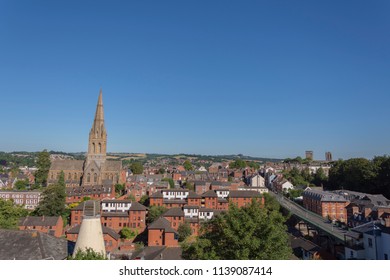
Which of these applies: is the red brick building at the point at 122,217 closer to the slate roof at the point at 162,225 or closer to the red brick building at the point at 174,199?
the red brick building at the point at 174,199

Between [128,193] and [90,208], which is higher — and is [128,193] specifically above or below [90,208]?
below

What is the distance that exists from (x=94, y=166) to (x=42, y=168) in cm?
795

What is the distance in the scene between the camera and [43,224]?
858 inches

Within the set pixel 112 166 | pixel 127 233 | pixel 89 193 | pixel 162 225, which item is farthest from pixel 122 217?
pixel 112 166

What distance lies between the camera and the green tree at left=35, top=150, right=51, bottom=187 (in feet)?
132

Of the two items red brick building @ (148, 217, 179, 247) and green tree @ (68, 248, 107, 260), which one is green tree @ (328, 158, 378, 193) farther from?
green tree @ (68, 248, 107, 260)

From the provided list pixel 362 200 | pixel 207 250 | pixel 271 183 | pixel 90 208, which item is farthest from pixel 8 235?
pixel 271 183

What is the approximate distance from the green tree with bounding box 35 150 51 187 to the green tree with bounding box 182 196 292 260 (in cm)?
3892

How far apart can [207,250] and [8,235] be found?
6412 millimetres

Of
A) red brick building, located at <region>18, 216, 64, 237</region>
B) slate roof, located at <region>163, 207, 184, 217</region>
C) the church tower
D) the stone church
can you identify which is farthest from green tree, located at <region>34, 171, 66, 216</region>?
the church tower

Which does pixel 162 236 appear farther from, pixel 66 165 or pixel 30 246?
pixel 66 165

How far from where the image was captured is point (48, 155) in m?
41.7

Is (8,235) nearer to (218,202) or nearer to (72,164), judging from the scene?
(218,202)

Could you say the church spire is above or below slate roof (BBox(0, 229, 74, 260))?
above
